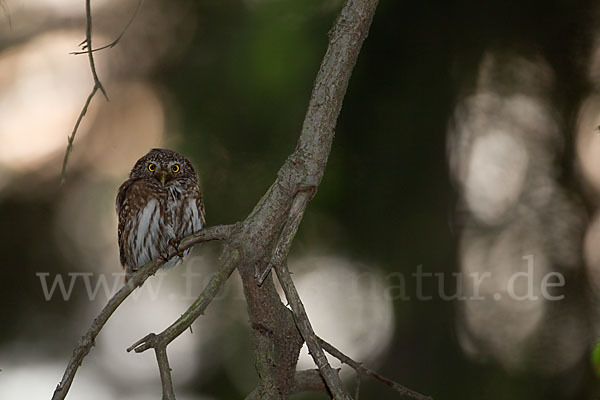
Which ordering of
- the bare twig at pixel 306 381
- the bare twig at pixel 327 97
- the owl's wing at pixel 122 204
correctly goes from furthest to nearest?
the owl's wing at pixel 122 204 < the bare twig at pixel 306 381 < the bare twig at pixel 327 97

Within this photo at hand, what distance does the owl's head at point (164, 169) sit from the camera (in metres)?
5.26

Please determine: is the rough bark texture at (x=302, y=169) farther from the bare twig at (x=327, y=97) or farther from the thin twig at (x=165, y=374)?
the thin twig at (x=165, y=374)

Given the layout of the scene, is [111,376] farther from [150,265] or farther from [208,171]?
[150,265]

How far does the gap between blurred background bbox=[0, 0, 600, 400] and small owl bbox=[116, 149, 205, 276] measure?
3.07 ft

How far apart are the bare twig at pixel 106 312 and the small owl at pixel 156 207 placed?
1.80 m

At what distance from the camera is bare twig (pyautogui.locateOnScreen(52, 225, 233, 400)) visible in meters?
2.49

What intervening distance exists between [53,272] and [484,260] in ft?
13.4

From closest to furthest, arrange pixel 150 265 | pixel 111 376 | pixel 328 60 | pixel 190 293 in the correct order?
pixel 328 60
pixel 150 265
pixel 190 293
pixel 111 376

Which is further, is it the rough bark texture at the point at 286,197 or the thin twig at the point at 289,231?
the rough bark texture at the point at 286,197

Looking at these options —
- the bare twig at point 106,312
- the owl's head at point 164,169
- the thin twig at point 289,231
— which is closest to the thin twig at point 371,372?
the thin twig at point 289,231

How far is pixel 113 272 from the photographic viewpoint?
24.7 ft

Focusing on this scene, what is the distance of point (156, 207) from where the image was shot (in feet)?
16.7

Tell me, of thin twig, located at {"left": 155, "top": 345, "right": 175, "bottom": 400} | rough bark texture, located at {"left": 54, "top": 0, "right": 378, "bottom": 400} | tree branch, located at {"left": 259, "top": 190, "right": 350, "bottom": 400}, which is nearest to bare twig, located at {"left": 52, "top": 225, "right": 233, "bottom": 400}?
rough bark texture, located at {"left": 54, "top": 0, "right": 378, "bottom": 400}

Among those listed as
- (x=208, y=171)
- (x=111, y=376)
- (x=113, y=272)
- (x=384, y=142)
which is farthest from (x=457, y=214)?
(x=111, y=376)
